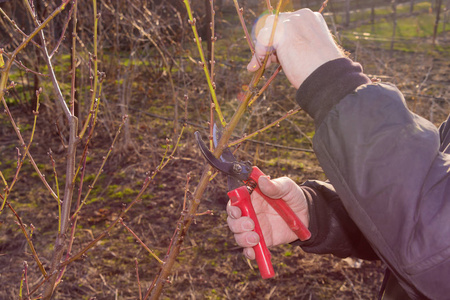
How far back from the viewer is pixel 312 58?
1.21 metres

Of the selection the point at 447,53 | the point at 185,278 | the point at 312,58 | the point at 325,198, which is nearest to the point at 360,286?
the point at 185,278

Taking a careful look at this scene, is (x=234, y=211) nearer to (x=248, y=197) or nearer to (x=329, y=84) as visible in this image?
(x=248, y=197)


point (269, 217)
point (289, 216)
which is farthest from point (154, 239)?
point (289, 216)

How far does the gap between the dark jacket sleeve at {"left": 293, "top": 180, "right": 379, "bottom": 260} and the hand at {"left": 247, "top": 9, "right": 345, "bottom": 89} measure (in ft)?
2.30

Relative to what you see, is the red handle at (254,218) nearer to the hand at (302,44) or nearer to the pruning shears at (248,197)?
the pruning shears at (248,197)

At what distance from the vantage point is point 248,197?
1.62 metres

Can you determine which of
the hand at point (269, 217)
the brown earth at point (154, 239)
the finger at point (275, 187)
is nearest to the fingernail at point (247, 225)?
the hand at point (269, 217)

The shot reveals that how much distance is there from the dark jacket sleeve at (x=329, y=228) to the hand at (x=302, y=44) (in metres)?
0.70

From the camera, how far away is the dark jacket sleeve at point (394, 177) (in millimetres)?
→ 1054

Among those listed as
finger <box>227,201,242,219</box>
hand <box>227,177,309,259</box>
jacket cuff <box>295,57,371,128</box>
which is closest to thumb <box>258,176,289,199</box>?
hand <box>227,177,309,259</box>

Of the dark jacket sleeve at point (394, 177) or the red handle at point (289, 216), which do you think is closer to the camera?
the dark jacket sleeve at point (394, 177)

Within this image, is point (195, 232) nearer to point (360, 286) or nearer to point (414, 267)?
point (360, 286)

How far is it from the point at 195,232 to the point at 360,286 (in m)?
1.26

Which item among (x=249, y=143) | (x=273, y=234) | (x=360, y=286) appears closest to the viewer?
(x=273, y=234)
